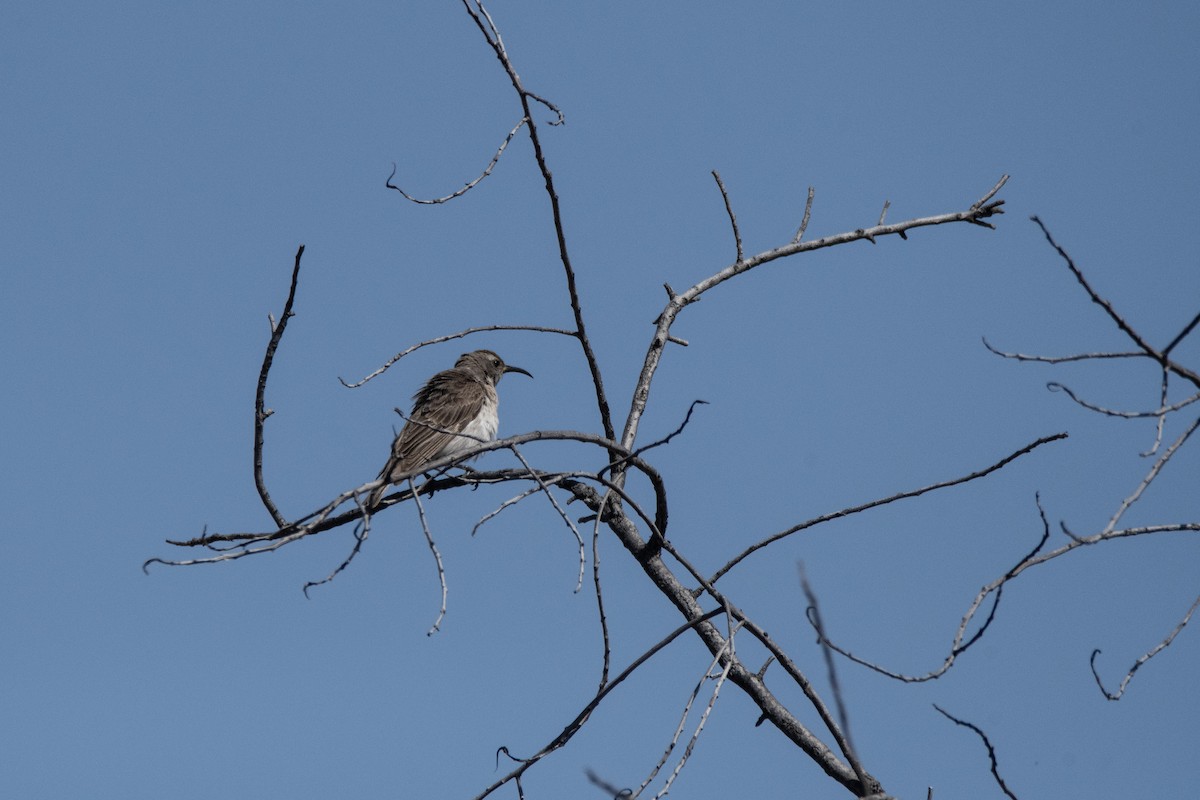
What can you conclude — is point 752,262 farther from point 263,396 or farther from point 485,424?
point 485,424

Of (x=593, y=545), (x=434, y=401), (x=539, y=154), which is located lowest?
(x=593, y=545)

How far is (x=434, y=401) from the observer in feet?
34.6

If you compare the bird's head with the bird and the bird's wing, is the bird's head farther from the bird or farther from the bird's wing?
the bird's wing

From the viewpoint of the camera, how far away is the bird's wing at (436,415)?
902cm

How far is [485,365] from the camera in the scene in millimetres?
12156

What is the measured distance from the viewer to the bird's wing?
902 cm

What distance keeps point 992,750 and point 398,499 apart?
2.65 metres

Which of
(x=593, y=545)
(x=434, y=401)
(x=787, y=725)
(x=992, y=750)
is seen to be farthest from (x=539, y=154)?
(x=434, y=401)

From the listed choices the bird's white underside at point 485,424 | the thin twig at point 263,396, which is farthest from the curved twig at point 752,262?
the bird's white underside at point 485,424

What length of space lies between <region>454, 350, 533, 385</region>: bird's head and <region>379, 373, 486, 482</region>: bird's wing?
2.87ft

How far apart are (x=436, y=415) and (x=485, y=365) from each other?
1.96 metres

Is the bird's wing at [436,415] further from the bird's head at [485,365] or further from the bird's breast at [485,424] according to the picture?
the bird's head at [485,365]

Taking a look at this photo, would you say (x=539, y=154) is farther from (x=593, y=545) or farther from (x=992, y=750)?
(x=992, y=750)

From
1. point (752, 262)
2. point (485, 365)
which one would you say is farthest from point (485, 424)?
point (752, 262)
